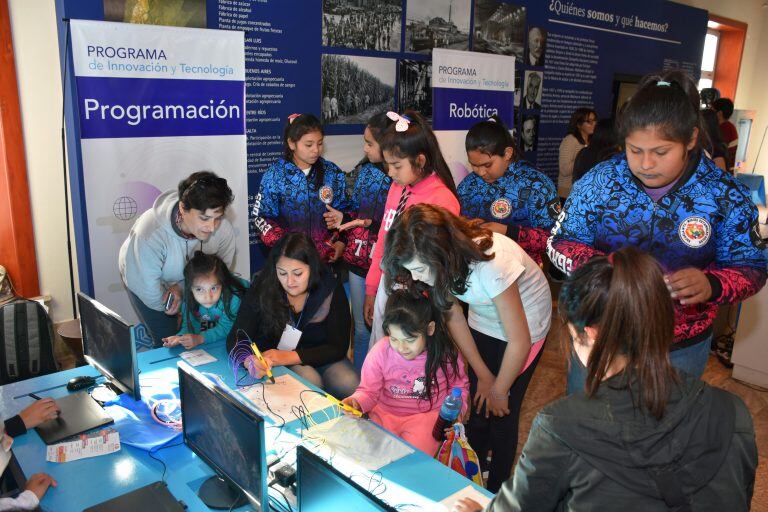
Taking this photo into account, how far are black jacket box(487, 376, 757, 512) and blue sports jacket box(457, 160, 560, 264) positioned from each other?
191cm

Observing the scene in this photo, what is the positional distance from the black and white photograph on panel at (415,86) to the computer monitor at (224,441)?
367 cm

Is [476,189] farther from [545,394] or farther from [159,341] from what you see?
[159,341]

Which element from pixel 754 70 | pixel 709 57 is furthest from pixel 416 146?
pixel 754 70

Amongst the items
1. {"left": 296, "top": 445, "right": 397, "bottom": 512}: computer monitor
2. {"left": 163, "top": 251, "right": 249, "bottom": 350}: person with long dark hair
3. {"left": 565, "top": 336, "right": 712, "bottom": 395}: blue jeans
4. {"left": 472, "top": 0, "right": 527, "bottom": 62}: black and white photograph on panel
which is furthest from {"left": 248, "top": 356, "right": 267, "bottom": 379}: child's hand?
{"left": 472, "top": 0, "right": 527, "bottom": 62}: black and white photograph on panel

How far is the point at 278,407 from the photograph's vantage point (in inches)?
77.8

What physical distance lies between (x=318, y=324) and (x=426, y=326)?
1.99ft

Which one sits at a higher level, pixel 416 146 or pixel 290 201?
pixel 416 146

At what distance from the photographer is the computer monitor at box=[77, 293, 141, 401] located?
1.91m

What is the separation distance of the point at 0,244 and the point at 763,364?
4.79 m

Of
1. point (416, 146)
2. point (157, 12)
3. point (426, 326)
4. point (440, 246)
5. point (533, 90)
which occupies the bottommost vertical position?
point (426, 326)

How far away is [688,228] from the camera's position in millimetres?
1701

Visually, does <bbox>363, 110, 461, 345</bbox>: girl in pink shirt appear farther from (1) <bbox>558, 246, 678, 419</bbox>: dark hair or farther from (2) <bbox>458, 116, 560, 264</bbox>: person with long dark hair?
(1) <bbox>558, 246, 678, 419</bbox>: dark hair

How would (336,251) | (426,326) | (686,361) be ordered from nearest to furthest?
(686,361) < (426,326) < (336,251)

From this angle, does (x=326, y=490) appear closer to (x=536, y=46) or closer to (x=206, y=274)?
(x=206, y=274)
